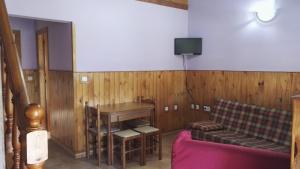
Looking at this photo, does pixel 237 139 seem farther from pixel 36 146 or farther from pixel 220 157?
pixel 36 146

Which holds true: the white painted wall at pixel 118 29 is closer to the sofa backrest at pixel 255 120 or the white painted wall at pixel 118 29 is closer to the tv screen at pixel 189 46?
the tv screen at pixel 189 46

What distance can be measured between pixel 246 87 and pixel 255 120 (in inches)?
29.5

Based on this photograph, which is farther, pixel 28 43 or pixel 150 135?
pixel 28 43

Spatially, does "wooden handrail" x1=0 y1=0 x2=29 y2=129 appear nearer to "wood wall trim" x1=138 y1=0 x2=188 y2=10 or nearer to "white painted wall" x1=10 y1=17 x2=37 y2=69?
"wood wall trim" x1=138 y1=0 x2=188 y2=10

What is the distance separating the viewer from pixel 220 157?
5.57ft

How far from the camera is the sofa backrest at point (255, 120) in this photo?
3322 mm

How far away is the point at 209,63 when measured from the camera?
4.84 meters

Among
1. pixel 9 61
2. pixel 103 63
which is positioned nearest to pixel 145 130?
pixel 103 63

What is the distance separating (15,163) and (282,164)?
1498mm

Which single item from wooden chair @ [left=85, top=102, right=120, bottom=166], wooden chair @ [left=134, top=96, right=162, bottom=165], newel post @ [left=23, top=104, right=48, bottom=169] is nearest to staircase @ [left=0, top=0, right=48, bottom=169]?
newel post @ [left=23, top=104, right=48, bottom=169]

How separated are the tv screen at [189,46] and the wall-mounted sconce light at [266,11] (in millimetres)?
1183

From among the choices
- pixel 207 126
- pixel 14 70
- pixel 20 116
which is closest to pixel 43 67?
pixel 207 126

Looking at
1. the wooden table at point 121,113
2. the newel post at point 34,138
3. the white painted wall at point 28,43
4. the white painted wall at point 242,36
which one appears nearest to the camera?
the newel post at point 34,138

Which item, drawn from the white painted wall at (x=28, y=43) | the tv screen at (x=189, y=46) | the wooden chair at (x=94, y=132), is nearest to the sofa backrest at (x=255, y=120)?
the tv screen at (x=189, y=46)
